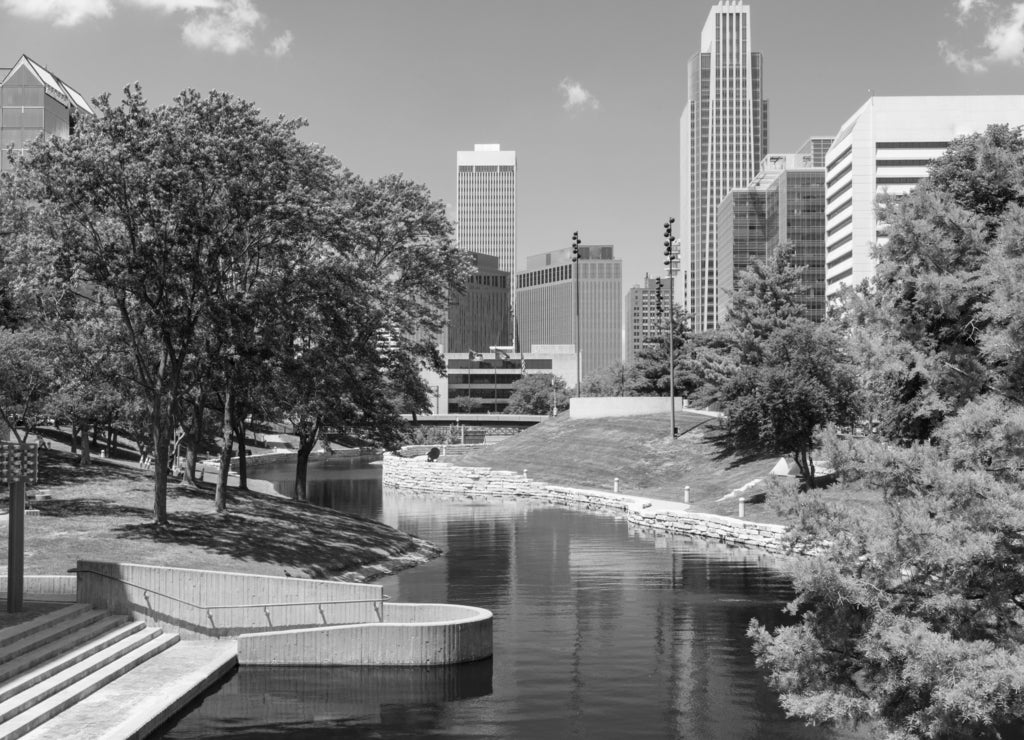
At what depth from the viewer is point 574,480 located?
87.8m

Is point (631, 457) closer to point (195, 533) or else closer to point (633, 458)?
point (633, 458)

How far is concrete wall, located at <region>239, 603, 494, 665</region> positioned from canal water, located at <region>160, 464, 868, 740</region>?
1.14 ft

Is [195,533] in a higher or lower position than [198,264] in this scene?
lower

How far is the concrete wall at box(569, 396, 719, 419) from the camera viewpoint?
10269 centimetres

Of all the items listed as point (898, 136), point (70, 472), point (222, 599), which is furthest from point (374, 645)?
point (898, 136)

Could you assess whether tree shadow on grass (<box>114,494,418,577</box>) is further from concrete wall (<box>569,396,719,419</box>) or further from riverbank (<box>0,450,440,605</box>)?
concrete wall (<box>569,396,719,419</box>)

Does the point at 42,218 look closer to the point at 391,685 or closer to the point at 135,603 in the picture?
the point at 135,603

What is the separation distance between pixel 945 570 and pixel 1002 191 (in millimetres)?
22339

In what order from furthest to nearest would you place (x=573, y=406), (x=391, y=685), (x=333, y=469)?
(x=333, y=469)
(x=573, y=406)
(x=391, y=685)

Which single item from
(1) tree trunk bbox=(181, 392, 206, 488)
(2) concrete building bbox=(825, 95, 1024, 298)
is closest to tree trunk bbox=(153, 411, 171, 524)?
(1) tree trunk bbox=(181, 392, 206, 488)

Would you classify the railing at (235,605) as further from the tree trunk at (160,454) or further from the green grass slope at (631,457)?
the green grass slope at (631,457)

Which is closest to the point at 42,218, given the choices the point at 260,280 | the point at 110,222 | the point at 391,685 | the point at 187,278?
the point at 110,222

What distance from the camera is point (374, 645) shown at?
1058 inches

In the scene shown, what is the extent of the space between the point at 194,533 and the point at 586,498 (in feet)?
139
